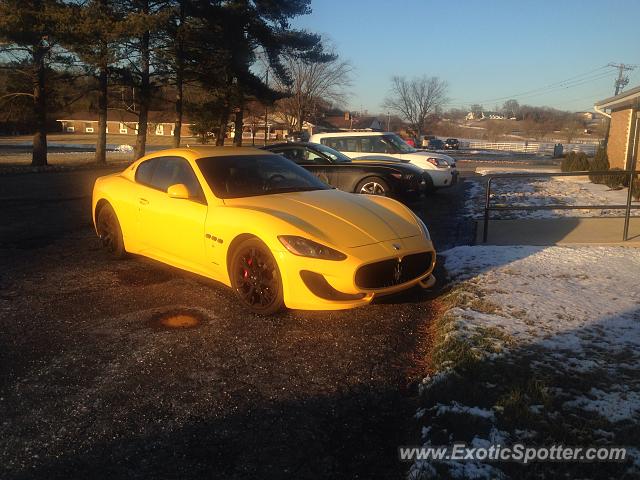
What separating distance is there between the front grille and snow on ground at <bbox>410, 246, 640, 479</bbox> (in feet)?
1.55

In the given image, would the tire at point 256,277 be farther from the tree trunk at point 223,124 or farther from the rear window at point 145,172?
the tree trunk at point 223,124

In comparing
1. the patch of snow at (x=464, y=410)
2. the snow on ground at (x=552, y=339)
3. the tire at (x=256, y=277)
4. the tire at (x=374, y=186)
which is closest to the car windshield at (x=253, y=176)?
the tire at (x=256, y=277)

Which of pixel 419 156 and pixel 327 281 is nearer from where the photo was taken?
pixel 327 281

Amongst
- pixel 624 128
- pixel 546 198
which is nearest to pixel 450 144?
pixel 624 128

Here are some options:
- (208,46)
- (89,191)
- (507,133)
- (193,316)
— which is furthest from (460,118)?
(193,316)

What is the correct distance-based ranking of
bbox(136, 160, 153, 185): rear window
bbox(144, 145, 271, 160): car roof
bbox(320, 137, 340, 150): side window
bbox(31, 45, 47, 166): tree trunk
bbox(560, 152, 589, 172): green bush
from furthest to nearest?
bbox(31, 45, 47, 166): tree trunk → bbox(560, 152, 589, 172): green bush → bbox(320, 137, 340, 150): side window → bbox(136, 160, 153, 185): rear window → bbox(144, 145, 271, 160): car roof

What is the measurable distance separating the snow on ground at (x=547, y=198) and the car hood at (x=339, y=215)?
608cm

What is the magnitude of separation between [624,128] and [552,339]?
1808 centimetres

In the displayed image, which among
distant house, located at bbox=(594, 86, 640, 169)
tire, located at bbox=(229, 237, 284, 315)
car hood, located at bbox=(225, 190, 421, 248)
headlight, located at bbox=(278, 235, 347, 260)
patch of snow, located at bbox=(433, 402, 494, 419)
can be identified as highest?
distant house, located at bbox=(594, 86, 640, 169)

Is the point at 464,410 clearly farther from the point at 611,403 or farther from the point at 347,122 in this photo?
the point at 347,122

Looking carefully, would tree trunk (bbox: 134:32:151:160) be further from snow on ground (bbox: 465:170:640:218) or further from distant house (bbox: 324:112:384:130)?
distant house (bbox: 324:112:384:130)

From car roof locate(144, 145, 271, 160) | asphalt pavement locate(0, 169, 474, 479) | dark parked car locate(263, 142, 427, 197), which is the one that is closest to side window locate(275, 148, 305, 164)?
dark parked car locate(263, 142, 427, 197)

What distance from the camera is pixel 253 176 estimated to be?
576 cm

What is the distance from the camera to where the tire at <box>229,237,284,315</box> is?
15.0 ft
